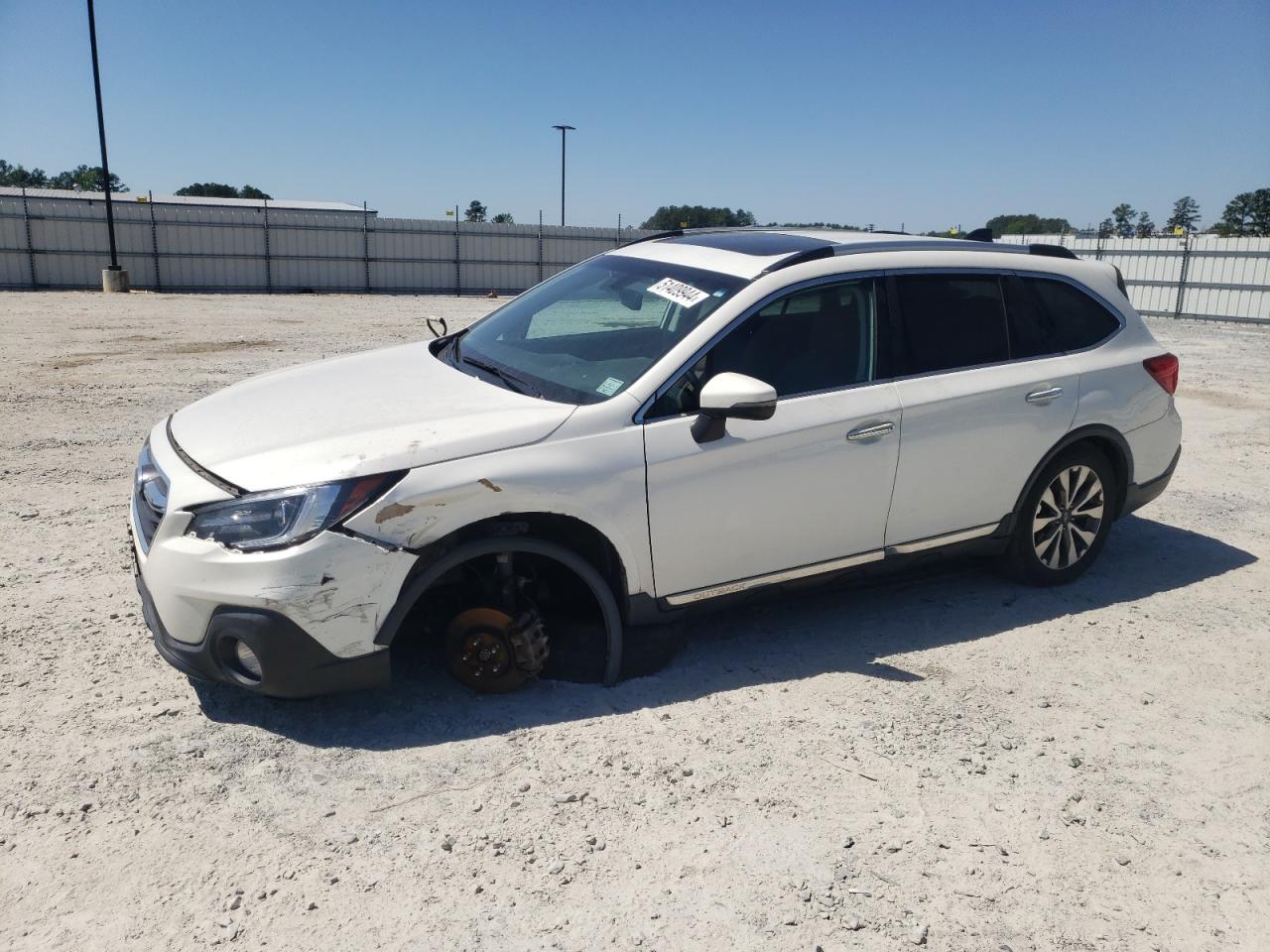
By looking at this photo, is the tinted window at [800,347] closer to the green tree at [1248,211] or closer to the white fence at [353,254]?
the white fence at [353,254]

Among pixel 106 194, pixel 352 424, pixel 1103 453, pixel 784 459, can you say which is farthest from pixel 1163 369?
pixel 106 194

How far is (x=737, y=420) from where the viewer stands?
375 centimetres

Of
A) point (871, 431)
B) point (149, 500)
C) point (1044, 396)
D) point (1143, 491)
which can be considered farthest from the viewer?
point (1143, 491)

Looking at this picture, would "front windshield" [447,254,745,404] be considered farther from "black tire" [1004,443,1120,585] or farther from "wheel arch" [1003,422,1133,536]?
"black tire" [1004,443,1120,585]

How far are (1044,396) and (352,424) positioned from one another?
10.2 ft

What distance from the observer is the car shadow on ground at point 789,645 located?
3.48 m

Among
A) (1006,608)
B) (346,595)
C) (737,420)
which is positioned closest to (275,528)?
(346,595)

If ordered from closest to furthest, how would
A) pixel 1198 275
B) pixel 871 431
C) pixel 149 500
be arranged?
pixel 149 500 < pixel 871 431 < pixel 1198 275

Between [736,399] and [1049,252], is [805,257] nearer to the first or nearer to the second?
[736,399]

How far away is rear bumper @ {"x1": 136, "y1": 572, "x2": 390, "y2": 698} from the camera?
308 centimetres

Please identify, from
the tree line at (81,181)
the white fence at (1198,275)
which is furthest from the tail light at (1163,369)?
the tree line at (81,181)

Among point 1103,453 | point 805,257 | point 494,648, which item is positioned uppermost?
point 805,257

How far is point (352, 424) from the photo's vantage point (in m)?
3.44

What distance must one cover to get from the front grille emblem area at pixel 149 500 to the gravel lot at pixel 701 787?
642 millimetres
